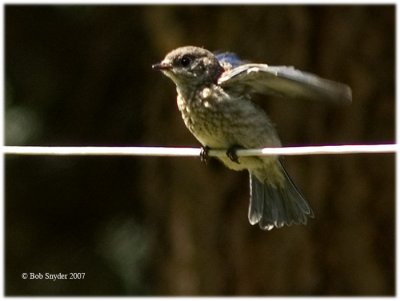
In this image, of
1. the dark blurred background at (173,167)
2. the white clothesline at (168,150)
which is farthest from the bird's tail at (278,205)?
the white clothesline at (168,150)

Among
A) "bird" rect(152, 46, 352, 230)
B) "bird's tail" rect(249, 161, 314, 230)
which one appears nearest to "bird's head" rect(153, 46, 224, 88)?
"bird" rect(152, 46, 352, 230)

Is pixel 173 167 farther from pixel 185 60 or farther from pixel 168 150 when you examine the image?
pixel 168 150

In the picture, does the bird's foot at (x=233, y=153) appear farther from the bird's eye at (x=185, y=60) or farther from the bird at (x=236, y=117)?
the bird's eye at (x=185, y=60)

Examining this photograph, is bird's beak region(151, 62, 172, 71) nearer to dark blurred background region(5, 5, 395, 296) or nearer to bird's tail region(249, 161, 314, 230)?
bird's tail region(249, 161, 314, 230)

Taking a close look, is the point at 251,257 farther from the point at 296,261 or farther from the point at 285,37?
the point at 285,37

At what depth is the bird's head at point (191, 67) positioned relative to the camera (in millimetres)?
5902

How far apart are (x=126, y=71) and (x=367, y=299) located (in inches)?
92.8

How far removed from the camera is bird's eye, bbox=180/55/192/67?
594 cm

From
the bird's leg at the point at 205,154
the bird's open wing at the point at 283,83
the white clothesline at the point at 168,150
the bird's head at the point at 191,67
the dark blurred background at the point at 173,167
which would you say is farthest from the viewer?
the dark blurred background at the point at 173,167

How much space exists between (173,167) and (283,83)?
2178 millimetres

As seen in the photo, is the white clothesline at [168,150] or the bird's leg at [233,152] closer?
the white clothesline at [168,150]

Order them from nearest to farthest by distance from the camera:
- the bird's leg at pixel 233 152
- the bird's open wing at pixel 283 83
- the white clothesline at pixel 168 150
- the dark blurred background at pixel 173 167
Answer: the white clothesline at pixel 168 150 → the bird's open wing at pixel 283 83 → the bird's leg at pixel 233 152 → the dark blurred background at pixel 173 167

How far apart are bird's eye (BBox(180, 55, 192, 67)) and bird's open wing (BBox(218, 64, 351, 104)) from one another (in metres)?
0.21

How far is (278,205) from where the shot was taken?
238 inches
